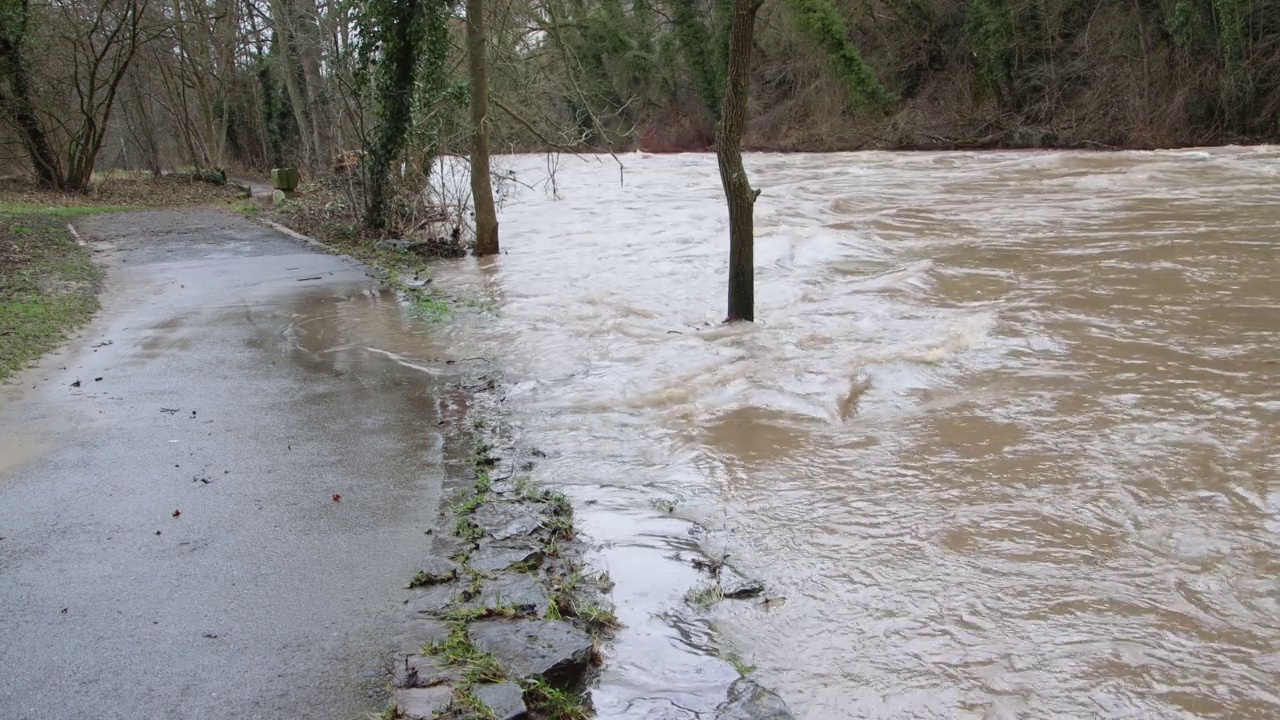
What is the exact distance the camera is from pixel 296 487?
223 inches

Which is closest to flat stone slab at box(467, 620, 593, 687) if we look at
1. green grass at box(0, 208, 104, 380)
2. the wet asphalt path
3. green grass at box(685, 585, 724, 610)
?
the wet asphalt path

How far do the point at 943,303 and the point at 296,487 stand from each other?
25.0ft

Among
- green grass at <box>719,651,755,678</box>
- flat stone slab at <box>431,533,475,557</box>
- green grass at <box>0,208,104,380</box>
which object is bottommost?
green grass at <box>719,651,755,678</box>

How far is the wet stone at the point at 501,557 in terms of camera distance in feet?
15.1

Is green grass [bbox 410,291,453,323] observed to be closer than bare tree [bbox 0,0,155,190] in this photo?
Yes

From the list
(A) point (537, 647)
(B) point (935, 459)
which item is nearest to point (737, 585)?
(A) point (537, 647)

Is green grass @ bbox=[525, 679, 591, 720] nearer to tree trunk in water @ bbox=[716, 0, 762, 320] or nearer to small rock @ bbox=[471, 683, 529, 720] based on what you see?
small rock @ bbox=[471, 683, 529, 720]

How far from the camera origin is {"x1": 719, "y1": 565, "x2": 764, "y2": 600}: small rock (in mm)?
4586

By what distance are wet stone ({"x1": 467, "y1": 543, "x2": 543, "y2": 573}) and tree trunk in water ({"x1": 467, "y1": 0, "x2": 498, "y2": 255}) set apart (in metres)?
10.7

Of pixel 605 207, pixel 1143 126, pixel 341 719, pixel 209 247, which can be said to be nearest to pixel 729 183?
pixel 341 719

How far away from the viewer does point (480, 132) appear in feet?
48.8

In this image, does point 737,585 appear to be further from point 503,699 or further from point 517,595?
point 503,699

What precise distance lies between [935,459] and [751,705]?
3192 mm

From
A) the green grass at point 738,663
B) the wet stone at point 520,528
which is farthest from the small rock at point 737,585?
the wet stone at point 520,528
